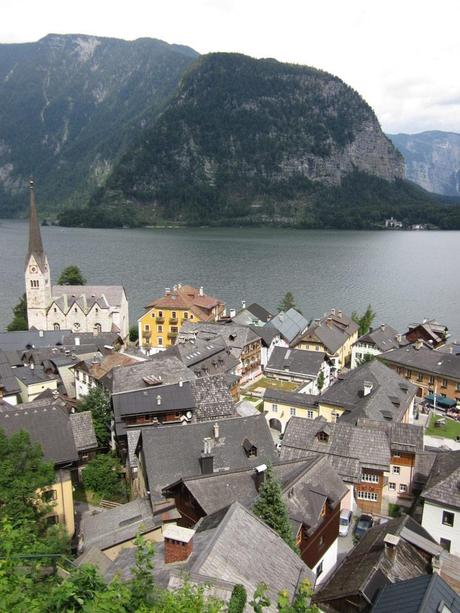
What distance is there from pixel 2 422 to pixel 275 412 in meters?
23.6

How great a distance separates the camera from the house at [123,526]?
20312mm

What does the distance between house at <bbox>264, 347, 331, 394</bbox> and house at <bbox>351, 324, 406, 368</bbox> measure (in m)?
8.68

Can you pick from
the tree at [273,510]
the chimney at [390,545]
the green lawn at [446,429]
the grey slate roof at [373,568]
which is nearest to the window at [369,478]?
the grey slate roof at [373,568]

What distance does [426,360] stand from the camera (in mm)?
54875

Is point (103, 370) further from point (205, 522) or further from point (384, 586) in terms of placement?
point (384, 586)

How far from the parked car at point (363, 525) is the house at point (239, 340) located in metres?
26.2

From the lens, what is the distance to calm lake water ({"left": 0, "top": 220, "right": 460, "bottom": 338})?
10025 centimetres

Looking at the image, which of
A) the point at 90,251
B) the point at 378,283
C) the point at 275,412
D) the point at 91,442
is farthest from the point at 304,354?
the point at 90,251

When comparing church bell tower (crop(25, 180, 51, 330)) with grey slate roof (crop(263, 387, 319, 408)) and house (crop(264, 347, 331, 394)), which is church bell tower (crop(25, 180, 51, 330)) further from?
grey slate roof (crop(263, 387, 319, 408))

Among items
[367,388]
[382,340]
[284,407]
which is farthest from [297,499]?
[382,340]

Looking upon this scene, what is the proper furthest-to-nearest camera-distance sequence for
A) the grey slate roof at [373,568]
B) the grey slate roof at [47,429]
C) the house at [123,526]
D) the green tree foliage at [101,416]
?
the green tree foliage at [101,416] < the grey slate roof at [47,429] < the house at [123,526] < the grey slate roof at [373,568]

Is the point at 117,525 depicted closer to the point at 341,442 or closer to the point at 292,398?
the point at 341,442

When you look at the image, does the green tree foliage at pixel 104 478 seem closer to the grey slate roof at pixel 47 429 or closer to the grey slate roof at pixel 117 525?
the grey slate roof at pixel 117 525

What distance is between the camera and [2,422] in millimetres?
26375
